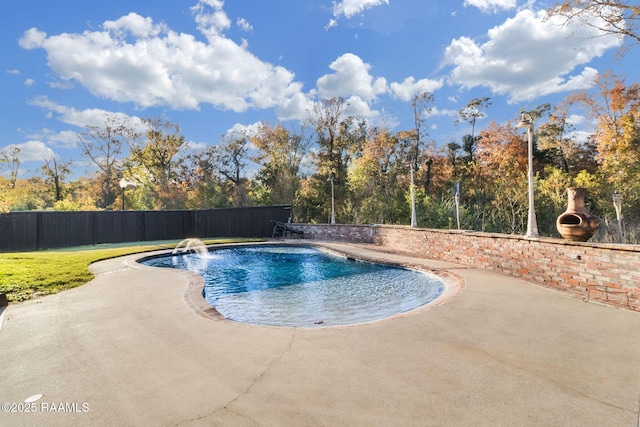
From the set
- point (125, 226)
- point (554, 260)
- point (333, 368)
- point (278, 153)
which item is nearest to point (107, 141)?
point (125, 226)

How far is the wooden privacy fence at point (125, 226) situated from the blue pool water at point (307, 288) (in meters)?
7.23

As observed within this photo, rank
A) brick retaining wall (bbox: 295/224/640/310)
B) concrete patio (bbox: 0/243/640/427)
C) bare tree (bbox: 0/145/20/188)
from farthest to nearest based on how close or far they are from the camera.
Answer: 1. bare tree (bbox: 0/145/20/188)
2. brick retaining wall (bbox: 295/224/640/310)
3. concrete patio (bbox: 0/243/640/427)

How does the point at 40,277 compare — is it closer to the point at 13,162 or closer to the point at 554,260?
the point at 554,260

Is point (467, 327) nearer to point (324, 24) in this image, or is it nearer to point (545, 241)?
point (545, 241)

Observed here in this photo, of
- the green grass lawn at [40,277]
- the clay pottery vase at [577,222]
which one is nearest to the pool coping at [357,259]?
the green grass lawn at [40,277]

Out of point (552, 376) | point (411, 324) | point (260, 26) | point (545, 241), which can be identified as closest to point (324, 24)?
point (260, 26)

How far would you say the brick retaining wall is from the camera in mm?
4539

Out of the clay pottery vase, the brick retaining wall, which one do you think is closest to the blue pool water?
the brick retaining wall

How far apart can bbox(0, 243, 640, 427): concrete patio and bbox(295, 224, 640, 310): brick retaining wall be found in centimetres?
63

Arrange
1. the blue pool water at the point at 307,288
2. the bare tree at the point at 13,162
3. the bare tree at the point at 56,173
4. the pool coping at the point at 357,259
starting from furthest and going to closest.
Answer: the bare tree at the point at 56,173, the bare tree at the point at 13,162, the blue pool water at the point at 307,288, the pool coping at the point at 357,259

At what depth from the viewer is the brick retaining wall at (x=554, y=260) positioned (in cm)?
454

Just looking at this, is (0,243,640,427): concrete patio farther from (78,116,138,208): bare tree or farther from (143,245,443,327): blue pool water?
(78,116,138,208): bare tree

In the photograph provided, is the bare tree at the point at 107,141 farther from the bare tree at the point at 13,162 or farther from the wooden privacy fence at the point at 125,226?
the wooden privacy fence at the point at 125,226

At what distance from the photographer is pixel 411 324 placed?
3.76 metres
